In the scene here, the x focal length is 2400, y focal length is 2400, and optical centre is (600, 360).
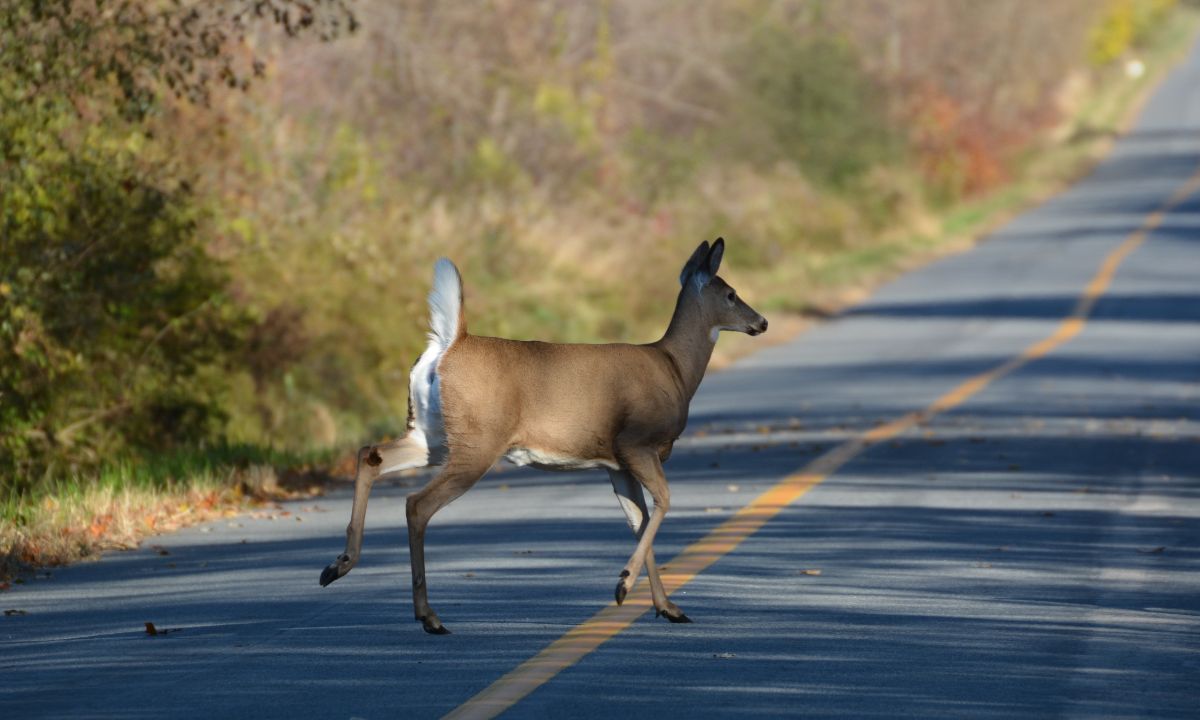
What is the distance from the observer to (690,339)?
10.6 metres

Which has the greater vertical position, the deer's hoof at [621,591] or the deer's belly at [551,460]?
the deer's belly at [551,460]

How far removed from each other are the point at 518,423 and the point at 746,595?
4.94 ft

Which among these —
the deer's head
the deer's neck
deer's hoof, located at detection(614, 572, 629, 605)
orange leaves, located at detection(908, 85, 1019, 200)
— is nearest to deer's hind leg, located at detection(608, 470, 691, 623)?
deer's hoof, located at detection(614, 572, 629, 605)

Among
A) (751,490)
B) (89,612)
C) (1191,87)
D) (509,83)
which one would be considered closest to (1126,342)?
(509,83)

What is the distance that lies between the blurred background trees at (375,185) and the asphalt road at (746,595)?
2991 millimetres

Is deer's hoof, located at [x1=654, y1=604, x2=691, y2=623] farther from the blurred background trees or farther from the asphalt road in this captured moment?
the blurred background trees

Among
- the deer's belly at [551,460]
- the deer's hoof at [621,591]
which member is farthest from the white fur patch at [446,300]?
the deer's hoof at [621,591]

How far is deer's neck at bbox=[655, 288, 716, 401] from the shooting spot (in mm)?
10516

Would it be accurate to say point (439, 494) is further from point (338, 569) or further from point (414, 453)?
point (338, 569)

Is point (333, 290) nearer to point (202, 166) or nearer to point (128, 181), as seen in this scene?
point (202, 166)

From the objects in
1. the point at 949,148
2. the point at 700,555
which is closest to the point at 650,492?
the point at 700,555

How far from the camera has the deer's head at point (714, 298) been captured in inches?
417

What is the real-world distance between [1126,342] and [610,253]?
7.82m

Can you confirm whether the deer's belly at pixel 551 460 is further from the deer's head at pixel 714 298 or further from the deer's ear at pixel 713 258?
the deer's ear at pixel 713 258
